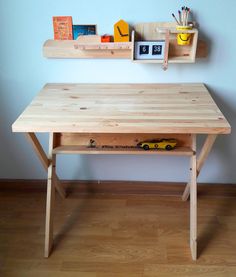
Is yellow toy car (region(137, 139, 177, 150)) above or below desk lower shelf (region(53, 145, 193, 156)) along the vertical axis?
above

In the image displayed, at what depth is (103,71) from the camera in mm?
1592

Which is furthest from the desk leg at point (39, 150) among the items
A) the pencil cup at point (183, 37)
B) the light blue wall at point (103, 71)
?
the pencil cup at point (183, 37)

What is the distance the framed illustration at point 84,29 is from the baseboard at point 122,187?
0.90 m

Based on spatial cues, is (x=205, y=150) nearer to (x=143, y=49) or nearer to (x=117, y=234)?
(x=143, y=49)

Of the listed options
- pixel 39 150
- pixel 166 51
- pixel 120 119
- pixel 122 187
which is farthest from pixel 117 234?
pixel 166 51

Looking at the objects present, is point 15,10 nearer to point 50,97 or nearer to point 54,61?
point 54,61

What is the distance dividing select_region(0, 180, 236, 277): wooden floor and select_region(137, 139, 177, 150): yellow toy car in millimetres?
521

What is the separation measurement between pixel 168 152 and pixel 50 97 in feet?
1.95

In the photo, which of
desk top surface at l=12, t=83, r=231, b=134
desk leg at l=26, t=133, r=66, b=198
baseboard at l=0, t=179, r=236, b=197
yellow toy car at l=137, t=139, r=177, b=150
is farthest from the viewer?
baseboard at l=0, t=179, r=236, b=197

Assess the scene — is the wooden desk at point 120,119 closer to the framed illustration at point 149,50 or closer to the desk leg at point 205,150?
Answer: the desk leg at point 205,150

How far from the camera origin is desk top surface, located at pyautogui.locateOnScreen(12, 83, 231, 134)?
44.4 inches

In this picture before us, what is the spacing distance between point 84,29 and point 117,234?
3.48ft

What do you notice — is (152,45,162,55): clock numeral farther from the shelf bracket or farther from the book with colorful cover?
the book with colorful cover

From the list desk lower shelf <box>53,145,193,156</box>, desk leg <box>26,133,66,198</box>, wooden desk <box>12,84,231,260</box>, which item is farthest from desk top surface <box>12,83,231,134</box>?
desk lower shelf <box>53,145,193,156</box>
